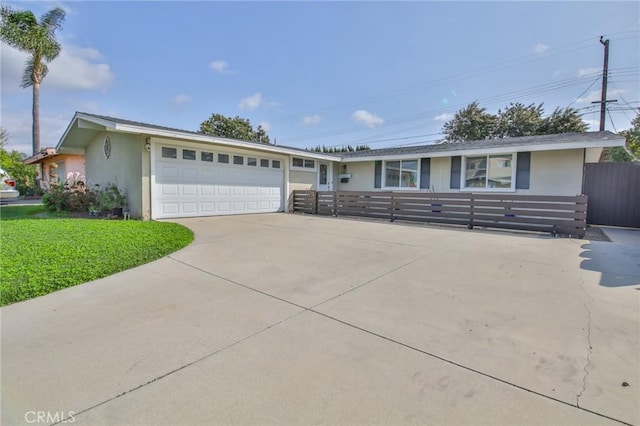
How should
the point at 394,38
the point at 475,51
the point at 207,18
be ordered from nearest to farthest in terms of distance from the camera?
the point at 207,18, the point at 394,38, the point at 475,51

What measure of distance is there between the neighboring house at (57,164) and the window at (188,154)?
7.97 metres

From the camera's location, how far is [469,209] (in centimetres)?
862

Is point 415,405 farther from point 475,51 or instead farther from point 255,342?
point 475,51

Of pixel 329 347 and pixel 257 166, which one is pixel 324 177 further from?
pixel 329 347

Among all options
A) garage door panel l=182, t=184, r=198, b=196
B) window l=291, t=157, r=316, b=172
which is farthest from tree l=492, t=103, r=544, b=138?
garage door panel l=182, t=184, r=198, b=196

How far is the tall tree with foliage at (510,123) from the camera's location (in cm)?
2320

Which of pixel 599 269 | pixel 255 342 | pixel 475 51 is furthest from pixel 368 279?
pixel 475 51

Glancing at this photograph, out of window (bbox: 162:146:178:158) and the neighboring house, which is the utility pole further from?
the neighboring house

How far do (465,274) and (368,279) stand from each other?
1.37m

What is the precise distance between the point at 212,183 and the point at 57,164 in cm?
1604

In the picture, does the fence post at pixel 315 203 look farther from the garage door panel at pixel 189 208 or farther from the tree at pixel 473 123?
the tree at pixel 473 123

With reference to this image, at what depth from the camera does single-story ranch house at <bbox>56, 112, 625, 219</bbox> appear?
8.91 metres

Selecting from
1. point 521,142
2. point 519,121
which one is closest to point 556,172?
point 521,142

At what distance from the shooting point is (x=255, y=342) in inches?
91.0
